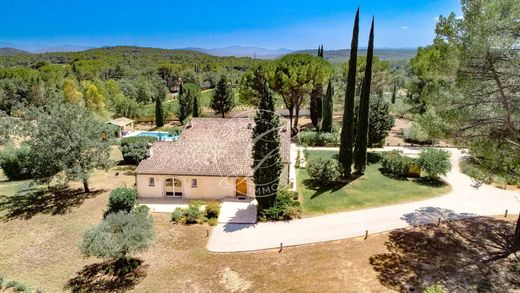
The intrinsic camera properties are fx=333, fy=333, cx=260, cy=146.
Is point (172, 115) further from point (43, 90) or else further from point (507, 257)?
point (507, 257)

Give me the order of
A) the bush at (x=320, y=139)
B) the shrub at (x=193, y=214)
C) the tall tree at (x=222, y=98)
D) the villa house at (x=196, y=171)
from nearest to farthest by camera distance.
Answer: the shrub at (x=193, y=214)
the villa house at (x=196, y=171)
the bush at (x=320, y=139)
the tall tree at (x=222, y=98)

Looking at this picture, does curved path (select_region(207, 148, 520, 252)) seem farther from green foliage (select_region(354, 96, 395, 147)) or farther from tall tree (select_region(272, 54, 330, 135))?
tall tree (select_region(272, 54, 330, 135))

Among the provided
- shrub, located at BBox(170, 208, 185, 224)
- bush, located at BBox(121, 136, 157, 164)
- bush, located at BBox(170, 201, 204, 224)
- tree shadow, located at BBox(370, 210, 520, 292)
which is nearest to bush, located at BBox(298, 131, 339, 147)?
bush, located at BBox(121, 136, 157, 164)

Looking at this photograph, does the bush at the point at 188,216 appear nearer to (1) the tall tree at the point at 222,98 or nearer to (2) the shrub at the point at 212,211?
(2) the shrub at the point at 212,211

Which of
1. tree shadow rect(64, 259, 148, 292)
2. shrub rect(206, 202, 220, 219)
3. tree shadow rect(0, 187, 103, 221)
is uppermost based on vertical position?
shrub rect(206, 202, 220, 219)

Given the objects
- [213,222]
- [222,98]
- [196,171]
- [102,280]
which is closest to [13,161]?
[196,171]

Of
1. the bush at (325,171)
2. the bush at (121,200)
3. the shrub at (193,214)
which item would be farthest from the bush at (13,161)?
the bush at (325,171)

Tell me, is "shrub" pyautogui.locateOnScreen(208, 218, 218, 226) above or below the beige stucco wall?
below

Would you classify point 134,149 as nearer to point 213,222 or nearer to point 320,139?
point 213,222
